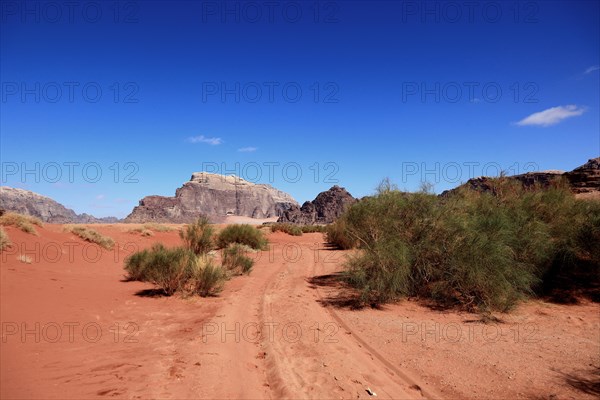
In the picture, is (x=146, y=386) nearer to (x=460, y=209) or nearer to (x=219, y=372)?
(x=219, y=372)

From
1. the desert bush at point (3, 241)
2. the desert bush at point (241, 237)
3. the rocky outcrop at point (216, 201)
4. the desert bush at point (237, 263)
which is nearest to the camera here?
the desert bush at point (3, 241)

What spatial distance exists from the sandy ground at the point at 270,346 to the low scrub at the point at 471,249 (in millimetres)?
669

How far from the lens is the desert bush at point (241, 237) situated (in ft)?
71.5

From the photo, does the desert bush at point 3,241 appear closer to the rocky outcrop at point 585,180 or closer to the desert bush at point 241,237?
the desert bush at point 241,237

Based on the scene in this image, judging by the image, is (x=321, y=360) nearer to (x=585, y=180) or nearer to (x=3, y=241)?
(x=3, y=241)

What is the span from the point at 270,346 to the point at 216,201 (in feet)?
336

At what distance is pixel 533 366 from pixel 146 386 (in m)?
5.50

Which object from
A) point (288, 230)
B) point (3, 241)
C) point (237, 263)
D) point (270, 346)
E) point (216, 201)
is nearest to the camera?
point (270, 346)

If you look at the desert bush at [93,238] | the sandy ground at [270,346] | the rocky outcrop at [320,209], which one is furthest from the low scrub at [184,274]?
the rocky outcrop at [320,209]

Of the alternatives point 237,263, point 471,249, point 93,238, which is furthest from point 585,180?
point 93,238

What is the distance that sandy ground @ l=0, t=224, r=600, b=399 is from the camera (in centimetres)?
445

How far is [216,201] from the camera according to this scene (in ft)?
346

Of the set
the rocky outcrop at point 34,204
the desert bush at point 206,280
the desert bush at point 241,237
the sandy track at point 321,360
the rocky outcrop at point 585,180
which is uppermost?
the rocky outcrop at point 34,204

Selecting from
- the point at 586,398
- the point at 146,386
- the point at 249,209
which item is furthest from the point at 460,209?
the point at 249,209
